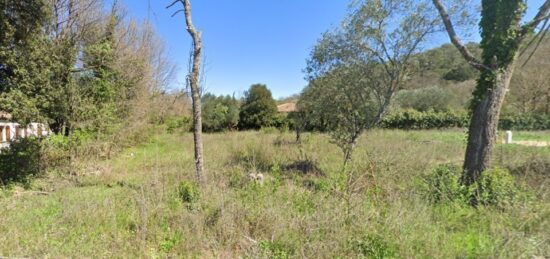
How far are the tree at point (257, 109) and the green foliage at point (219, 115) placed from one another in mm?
1012

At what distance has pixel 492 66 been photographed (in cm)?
586

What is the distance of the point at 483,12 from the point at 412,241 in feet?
18.1

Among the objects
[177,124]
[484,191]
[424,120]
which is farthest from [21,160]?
[424,120]

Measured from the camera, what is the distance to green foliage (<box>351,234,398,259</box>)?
10.2 ft

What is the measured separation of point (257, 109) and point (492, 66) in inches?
1012

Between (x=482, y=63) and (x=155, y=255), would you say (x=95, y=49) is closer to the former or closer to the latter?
(x=155, y=255)

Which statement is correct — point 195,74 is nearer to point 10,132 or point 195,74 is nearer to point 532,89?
point 10,132

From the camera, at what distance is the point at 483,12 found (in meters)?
6.12

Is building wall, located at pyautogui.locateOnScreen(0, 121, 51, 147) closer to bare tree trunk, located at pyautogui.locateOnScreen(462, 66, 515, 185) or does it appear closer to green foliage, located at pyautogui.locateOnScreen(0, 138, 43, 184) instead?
green foliage, located at pyautogui.locateOnScreen(0, 138, 43, 184)

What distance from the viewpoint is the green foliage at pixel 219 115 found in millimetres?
31359

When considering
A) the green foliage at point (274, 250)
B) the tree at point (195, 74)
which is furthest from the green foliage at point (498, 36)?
the tree at point (195, 74)

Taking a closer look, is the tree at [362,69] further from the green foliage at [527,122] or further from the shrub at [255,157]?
the green foliage at [527,122]

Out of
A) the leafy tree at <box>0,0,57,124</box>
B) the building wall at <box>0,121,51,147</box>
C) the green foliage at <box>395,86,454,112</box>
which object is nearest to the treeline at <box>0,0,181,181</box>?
the leafy tree at <box>0,0,57,124</box>

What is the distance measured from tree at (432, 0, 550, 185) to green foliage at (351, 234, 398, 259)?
3.60 meters
